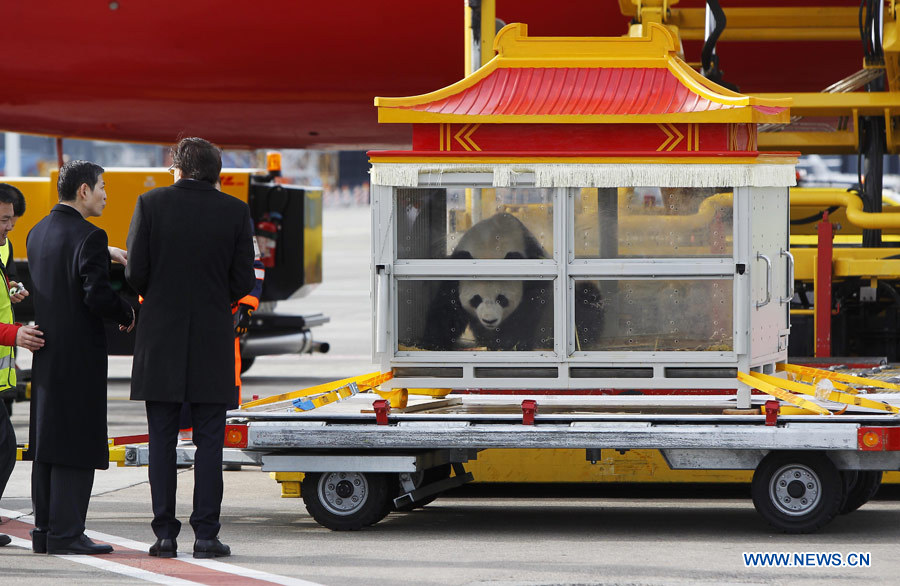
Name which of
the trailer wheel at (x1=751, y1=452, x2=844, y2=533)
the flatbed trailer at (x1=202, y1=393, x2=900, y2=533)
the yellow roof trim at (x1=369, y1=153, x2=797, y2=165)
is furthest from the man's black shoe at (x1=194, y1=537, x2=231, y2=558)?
the trailer wheel at (x1=751, y1=452, x2=844, y2=533)

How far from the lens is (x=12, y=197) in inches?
245

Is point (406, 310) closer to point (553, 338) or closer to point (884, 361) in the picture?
point (553, 338)

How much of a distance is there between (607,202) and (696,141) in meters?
0.48

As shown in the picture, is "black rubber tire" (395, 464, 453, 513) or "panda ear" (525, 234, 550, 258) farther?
"black rubber tire" (395, 464, 453, 513)

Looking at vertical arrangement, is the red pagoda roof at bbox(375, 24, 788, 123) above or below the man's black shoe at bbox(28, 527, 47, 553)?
above

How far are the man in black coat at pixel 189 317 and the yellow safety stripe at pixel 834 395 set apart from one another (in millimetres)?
2279

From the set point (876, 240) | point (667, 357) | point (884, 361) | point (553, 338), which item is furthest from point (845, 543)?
point (876, 240)

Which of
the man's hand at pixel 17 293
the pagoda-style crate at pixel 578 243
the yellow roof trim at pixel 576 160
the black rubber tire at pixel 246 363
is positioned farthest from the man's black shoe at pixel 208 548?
the black rubber tire at pixel 246 363

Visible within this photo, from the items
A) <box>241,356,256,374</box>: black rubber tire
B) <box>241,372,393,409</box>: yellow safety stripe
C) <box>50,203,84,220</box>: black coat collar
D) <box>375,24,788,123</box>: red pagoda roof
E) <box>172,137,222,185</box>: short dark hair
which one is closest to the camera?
<box>172,137,222,185</box>: short dark hair

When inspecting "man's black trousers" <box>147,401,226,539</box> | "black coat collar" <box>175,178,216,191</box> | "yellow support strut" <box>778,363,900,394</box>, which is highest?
"black coat collar" <box>175,178,216,191</box>

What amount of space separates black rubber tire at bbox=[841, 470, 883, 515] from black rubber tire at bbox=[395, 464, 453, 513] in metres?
1.78

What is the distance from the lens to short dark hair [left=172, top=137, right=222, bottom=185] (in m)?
5.46

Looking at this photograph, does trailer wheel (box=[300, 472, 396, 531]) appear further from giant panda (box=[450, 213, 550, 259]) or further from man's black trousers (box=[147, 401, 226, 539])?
giant panda (box=[450, 213, 550, 259])

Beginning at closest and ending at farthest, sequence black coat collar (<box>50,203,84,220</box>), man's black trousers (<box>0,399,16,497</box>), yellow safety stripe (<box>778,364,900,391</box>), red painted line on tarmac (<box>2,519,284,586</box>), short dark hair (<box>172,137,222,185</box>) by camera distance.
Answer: red painted line on tarmac (<box>2,519,284,586</box>), short dark hair (<box>172,137,222,185</box>), black coat collar (<box>50,203,84,220</box>), man's black trousers (<box>0,399,16,497</box>), yellow safety stripe (<box>778,364,900,391</box>)
